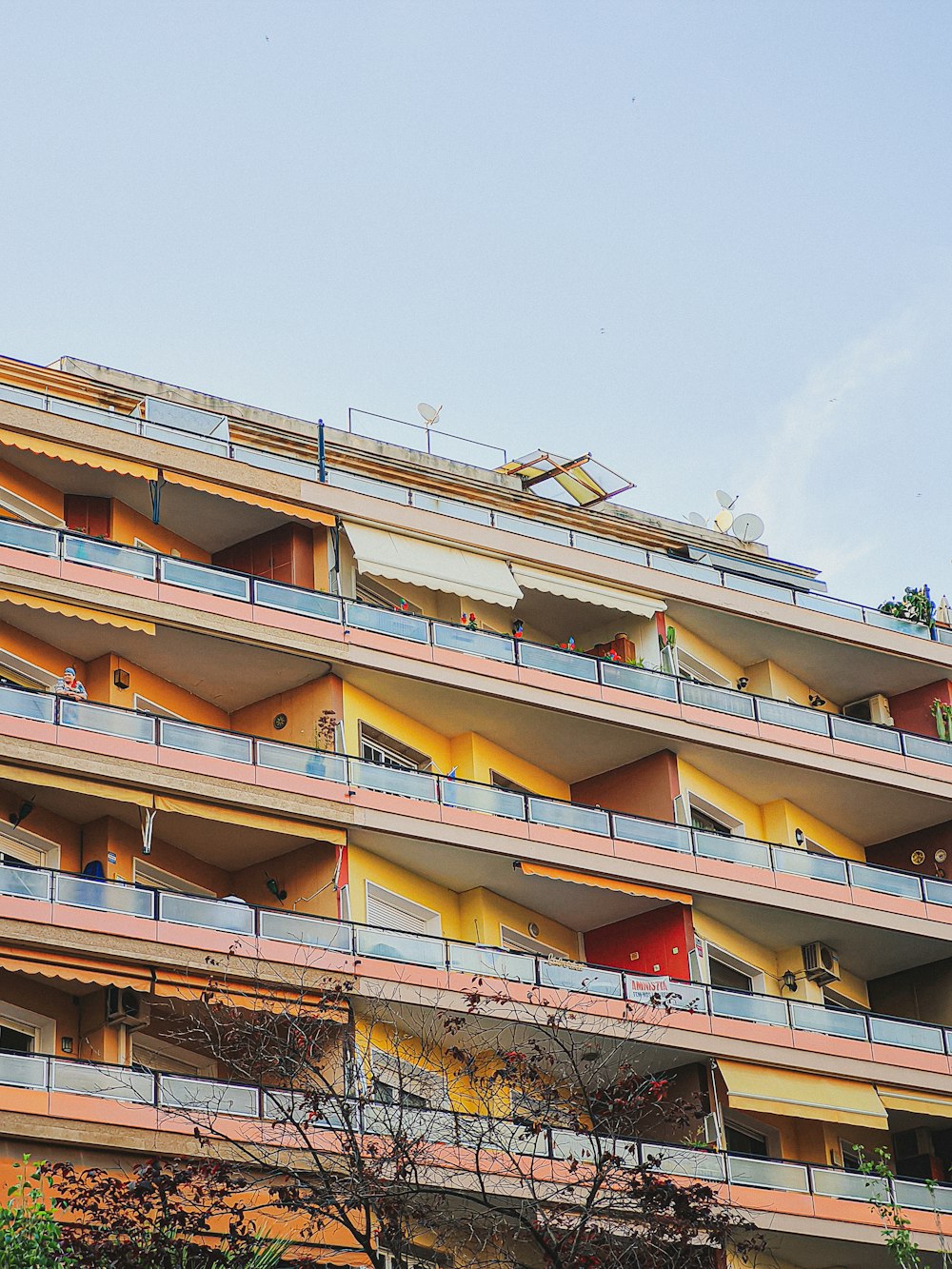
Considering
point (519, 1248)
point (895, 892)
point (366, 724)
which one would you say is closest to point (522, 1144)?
point (519, 1248)

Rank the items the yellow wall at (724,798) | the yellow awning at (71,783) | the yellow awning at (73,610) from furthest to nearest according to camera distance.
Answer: the yellow wall at (724,798) < the yellow awning at (73,610) < the yellow awning at (71,783)

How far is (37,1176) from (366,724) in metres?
10.4

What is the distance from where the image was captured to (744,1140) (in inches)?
1336

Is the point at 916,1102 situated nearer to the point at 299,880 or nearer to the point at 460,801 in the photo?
the point at 460,801

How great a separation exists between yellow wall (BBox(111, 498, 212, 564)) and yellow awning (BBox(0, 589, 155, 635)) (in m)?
1.78

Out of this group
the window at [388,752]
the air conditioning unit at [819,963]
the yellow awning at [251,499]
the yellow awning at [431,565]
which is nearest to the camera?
the yellow awning at [251,499]

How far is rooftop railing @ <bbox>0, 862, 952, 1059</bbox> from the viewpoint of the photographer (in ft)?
91.4

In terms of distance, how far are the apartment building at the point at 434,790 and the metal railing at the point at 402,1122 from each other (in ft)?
0.23

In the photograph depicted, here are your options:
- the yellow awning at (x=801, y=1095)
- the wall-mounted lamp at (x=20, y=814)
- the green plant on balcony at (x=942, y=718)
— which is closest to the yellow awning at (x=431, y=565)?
the wall-mounted lamp at (x=20, y=814)

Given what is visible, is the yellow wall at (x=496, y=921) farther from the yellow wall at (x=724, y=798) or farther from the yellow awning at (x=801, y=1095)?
the yellow awning at (x=801, y=1095)

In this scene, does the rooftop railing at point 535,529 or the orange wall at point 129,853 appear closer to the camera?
the orange wall at point 129,853

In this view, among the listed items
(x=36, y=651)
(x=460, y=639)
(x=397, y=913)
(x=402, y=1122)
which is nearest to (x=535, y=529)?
(x=460, y=639)

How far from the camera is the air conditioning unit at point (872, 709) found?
3959 centimetres

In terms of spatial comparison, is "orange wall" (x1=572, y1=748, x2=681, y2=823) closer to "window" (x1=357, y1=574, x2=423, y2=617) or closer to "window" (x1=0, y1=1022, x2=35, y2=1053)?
"window" (x1=357, y1=574, x2=423, y2=617)
